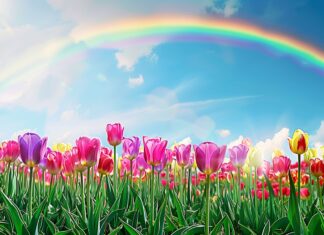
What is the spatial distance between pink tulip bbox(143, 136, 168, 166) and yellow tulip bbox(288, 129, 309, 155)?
1586 mm

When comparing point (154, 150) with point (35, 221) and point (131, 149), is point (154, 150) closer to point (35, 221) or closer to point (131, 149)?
point (35, 221)

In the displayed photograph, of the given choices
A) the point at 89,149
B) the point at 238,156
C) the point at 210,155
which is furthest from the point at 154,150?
the point at 238,156

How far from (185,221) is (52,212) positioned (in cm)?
137

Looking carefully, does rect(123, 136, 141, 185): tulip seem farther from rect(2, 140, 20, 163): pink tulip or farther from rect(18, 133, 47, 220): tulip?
rect(18, 133, 47, 220): tulip

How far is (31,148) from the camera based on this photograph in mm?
3156

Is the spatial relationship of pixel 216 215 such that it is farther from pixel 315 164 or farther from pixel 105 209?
pixel 315 164

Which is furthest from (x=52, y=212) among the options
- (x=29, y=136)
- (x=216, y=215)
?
(x=216, y=215)

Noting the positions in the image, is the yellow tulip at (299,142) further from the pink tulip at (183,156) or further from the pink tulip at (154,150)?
the pink tulip at (154,150)

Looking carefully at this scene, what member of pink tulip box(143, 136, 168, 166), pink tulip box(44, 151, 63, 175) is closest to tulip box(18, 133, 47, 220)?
pink tulip box(143, 136, 168, 166)

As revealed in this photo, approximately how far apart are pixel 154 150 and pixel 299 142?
168 centimetres

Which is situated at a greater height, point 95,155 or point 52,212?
point 95,155

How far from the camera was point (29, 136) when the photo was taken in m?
3.15

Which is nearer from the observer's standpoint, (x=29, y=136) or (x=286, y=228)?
(x=29, y=136)

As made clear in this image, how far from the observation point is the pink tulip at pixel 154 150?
330 centimetres
